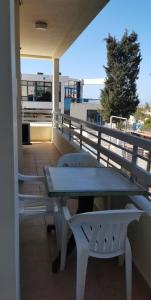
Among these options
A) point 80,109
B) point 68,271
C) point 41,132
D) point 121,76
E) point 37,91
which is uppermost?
point 121,76

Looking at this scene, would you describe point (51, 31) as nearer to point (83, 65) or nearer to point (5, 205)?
point (5, 205)

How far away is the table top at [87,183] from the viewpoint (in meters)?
1.53

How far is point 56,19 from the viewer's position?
3781 millimetres

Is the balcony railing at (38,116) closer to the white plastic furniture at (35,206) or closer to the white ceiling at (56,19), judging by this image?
the white ceiling at (56,19)

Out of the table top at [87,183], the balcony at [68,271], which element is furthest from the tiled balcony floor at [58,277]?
the table top at [87,183]

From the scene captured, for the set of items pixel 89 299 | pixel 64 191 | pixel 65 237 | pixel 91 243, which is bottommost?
pixel 89 299

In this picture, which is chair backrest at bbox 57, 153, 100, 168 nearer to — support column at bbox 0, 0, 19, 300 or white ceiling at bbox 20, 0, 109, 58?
support column at bbox 0, 0, 19, 300

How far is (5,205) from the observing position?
1.04m

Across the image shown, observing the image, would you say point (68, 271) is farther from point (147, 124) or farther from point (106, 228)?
point (147, 124)

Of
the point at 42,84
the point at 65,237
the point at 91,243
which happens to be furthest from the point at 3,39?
the point at 42,84

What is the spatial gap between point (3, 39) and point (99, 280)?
1.52 m

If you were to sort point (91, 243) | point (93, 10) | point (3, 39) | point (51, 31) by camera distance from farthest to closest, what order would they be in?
1. point (51, 31)
2. point (93, 10)
3. point (91, 243)
4. point (3, 39)

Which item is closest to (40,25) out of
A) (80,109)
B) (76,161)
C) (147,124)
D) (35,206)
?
(76,161)

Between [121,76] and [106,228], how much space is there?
16.4 metres
